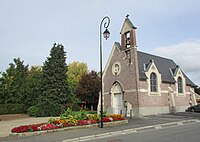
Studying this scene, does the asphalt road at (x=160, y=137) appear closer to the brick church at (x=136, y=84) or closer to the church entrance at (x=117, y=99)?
the brick church at (x=136, y=84)

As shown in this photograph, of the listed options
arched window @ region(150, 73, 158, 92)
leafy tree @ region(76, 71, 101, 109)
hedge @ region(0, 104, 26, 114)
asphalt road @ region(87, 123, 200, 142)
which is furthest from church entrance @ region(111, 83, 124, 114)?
hedge @ region(0, 104, 26, 114)

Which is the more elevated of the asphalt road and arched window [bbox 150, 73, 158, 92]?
arched window [bbox 150, 73, 158, 92]

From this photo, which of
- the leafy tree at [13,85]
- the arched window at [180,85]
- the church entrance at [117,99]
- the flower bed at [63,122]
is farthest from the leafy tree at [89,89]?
the flower bed at [63,122]

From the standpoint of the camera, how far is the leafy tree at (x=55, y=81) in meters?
33.0

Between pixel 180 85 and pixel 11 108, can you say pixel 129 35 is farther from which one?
pixel 11 108

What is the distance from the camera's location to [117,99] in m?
28.8

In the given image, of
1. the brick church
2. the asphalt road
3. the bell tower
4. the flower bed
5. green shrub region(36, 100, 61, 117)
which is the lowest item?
the asphalt road

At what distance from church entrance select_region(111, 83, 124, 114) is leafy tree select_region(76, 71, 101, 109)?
13035 millimetres

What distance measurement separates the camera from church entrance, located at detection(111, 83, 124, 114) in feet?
91.7

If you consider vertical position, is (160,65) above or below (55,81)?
above

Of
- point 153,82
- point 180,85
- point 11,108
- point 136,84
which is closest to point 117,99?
point 136,84

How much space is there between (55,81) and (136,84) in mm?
13750

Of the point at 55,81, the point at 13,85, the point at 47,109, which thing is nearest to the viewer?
the point at 47,109

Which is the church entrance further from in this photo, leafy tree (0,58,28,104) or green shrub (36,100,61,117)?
leafy tree (0,58,28,104)
